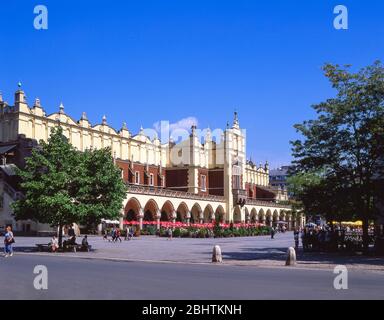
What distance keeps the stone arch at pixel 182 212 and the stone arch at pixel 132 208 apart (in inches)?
266

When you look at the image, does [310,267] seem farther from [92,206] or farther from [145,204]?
[145,204]

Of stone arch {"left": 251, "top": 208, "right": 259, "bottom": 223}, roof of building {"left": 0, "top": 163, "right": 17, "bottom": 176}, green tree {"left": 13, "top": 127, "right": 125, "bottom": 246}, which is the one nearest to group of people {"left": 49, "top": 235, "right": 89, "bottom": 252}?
green tree {"left": 13, "top": 127, "right": 125, "bottom": 246}

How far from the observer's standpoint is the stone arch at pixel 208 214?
7981 centimetres

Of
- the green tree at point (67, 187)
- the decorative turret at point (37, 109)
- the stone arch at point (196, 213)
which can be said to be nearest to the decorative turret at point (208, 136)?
the stone arch at point (196, 213)

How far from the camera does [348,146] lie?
26.9 m

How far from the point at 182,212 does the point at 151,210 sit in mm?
9180

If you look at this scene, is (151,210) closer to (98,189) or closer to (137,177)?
(137,177)

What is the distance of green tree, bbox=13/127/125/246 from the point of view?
2975cm

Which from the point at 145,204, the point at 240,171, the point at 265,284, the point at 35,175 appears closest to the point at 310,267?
the point at 265,284

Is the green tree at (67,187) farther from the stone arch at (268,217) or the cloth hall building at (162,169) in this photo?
the stone arch at (268,217)

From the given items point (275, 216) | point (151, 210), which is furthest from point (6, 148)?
point (275, 216)

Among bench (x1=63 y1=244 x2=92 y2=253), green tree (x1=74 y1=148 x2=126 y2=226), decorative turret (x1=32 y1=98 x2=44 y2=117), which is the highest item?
decorative turret (x1=32 y1=98 x2=44 y2=117)

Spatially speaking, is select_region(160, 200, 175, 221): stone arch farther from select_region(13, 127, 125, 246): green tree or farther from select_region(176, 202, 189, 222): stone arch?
select_region(13, 127, 125, 246): green tree

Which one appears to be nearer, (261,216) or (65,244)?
(65,244)
